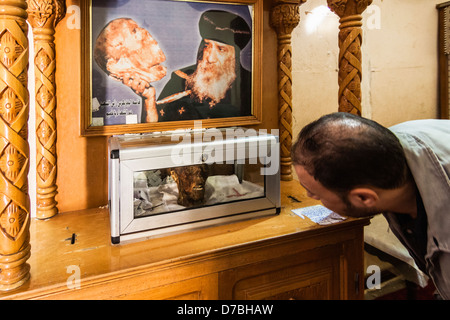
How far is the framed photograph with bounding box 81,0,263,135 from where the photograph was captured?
1477mm

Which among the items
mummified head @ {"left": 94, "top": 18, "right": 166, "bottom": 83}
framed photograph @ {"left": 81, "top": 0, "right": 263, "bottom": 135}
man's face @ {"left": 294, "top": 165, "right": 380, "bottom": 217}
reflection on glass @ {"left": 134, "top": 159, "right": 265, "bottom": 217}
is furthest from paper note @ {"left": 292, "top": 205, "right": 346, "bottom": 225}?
mummified head @ {"left": 94, "top": 18, "right": 166, "bottom": 83}

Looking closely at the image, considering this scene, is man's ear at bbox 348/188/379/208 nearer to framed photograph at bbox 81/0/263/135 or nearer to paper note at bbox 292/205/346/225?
paper note at bbox 292/205/346/225

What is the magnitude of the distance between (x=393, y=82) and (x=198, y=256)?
221 centimetres

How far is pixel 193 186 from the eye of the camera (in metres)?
1.28

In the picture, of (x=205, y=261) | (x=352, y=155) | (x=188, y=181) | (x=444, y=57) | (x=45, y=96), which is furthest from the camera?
(x=444, y=57)

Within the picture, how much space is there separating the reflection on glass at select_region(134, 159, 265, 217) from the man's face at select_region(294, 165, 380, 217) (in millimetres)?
464

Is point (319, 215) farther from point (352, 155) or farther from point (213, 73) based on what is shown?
point (213, 73)

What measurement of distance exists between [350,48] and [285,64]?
18.7 inches

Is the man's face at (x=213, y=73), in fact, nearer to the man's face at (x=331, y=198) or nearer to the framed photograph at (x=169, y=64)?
the framed photograph at (x=169, y=64)

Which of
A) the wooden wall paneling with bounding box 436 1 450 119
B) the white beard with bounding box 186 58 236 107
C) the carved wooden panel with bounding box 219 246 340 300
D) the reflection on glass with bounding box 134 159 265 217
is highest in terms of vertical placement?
the wooden wall paneling with bounding box 436 1 450 119

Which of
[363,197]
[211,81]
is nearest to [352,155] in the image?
[363,197]

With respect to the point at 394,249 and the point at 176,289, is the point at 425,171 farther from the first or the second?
the point at 394,249

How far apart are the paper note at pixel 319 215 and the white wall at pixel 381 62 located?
2.65 feet

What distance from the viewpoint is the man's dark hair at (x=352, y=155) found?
774 millimetres
